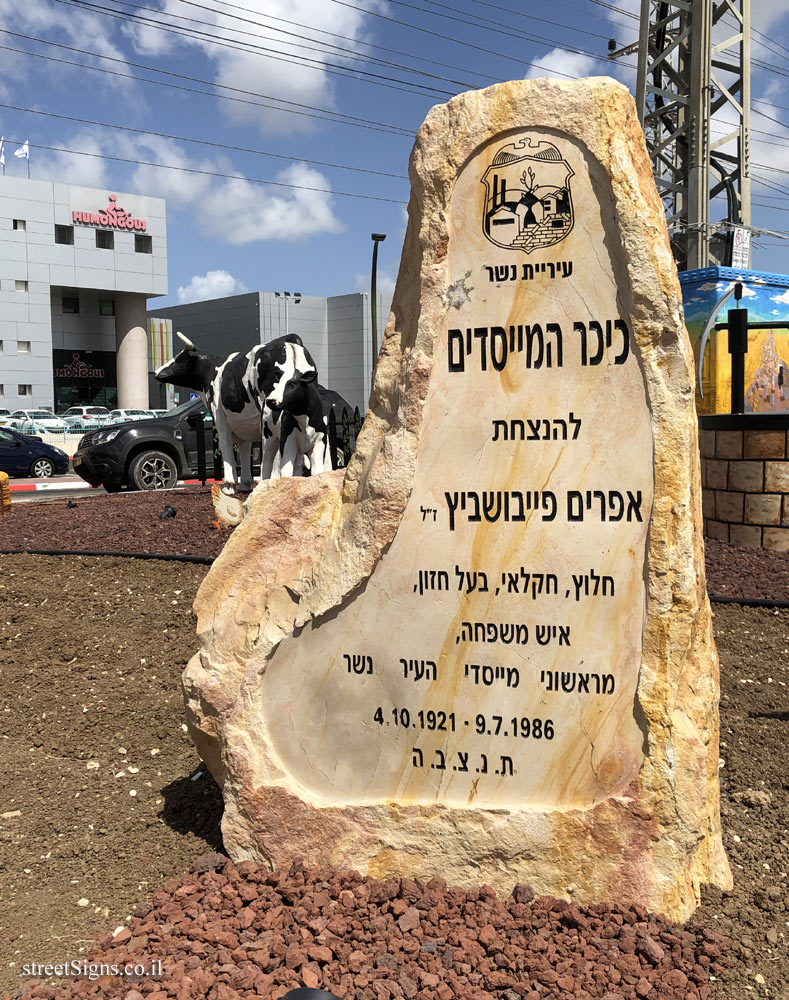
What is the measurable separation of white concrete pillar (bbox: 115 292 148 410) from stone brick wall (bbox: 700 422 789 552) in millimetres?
49019

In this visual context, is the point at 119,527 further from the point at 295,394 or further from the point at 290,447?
the point at 295,394

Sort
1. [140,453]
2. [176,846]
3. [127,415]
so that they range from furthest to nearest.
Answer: [127,415] → [140,453] → [176,846]

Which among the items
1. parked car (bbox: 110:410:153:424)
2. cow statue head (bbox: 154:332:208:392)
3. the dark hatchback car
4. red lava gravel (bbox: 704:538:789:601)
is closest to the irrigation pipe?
cow statue head (bbox: 154:332:208:392)

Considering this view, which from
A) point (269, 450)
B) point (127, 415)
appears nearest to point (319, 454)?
point (269, 450)

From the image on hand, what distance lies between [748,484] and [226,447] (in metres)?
5.53

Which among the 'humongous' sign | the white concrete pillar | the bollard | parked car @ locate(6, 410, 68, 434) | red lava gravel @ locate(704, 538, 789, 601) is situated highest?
the 'humongous' sign

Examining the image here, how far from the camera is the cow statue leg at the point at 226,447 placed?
9.92 m

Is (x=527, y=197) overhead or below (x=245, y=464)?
overhead

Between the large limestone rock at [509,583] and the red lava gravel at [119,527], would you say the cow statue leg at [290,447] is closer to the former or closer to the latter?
the red lava gravel at [119,527]

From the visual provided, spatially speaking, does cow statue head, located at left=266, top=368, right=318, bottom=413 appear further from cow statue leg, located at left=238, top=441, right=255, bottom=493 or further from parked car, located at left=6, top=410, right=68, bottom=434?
parked car, located at left=6, top=410, right=68, bottom=434

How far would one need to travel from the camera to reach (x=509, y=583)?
301 cm

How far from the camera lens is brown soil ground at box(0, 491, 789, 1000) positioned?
2586 mm

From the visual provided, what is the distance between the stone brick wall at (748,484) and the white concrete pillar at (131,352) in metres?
49.0

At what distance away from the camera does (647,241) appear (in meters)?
2.83
